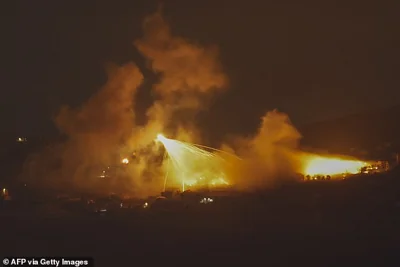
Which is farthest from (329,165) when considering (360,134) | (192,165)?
(360,134)

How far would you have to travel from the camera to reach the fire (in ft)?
114

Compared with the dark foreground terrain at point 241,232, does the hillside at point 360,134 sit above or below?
above

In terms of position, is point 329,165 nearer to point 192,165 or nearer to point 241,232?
point 192,165

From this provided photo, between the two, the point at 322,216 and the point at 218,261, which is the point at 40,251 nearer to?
the point at 218,261

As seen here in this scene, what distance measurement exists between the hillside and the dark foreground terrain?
16.6 m

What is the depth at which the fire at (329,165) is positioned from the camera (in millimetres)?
34888

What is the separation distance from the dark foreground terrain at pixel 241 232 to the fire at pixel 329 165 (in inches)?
355

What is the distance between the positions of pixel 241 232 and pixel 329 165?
20373mm

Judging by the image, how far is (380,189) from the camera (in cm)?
2362

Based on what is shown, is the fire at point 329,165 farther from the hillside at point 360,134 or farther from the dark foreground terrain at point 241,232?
the dark foreground terrain at point 241,232

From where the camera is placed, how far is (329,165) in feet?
120

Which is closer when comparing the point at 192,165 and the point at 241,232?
the point at 241,232

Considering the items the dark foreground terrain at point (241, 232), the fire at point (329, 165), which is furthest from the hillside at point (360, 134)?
the dark foreground terrain at point (241, 232)

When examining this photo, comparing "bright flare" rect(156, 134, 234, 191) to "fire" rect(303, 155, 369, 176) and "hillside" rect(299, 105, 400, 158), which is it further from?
"hillside" rect(299, 105, 400, 158)
